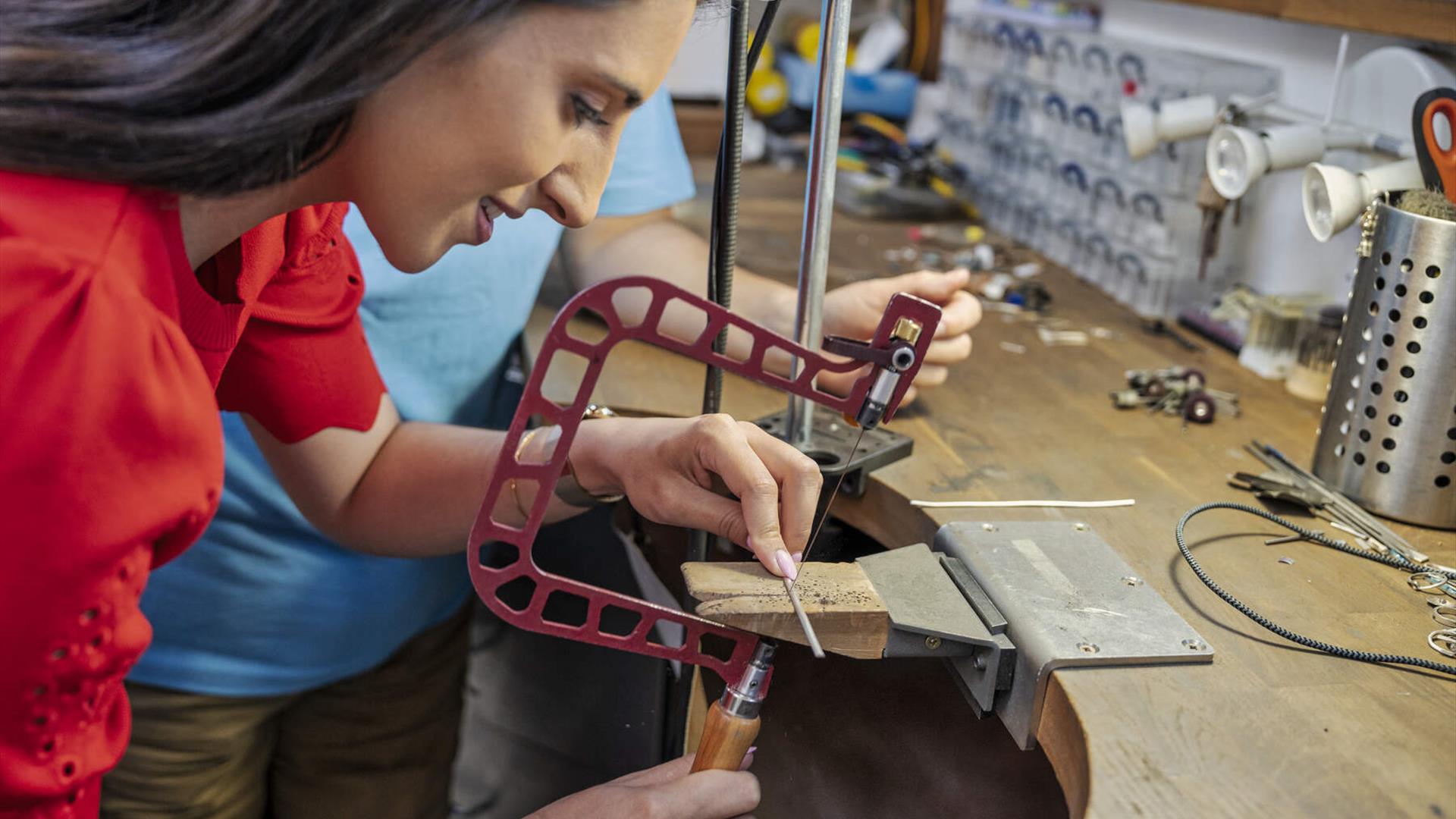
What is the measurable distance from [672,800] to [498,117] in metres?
0.40

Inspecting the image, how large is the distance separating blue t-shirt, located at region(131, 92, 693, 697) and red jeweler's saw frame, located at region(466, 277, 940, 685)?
412mm

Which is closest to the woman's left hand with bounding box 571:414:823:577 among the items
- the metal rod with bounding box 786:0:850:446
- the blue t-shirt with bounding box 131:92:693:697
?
the metal rod with bounding box 786:0:850:446

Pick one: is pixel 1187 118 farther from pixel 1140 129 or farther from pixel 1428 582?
pixel 1428 582

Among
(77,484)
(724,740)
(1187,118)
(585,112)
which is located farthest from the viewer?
(1187,118)

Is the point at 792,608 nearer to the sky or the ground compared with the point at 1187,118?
nearer to the ground

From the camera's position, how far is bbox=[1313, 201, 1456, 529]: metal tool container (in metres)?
0.84

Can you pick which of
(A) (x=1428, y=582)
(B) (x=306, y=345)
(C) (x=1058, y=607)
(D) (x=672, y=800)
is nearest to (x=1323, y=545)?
(A) (x=1428, y=582)

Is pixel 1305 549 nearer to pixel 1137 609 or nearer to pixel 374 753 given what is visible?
pixel 1137 609

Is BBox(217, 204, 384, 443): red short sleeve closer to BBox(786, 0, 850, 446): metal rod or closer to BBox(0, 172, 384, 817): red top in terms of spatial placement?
BBox(0, 172, 384, 817): red top

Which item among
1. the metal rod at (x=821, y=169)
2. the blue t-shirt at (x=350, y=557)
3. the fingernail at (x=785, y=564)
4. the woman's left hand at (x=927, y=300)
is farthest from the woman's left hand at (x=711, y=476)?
the blue t-shirt at (x=350, y=557)

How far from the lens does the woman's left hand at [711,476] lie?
738 millimetres

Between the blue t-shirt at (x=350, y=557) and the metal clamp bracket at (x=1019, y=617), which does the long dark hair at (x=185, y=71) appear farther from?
Result: the blue t-shirt at (x=350, y=557)

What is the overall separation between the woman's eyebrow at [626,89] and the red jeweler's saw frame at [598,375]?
10 centimetres

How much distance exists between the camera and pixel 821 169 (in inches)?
32.4
